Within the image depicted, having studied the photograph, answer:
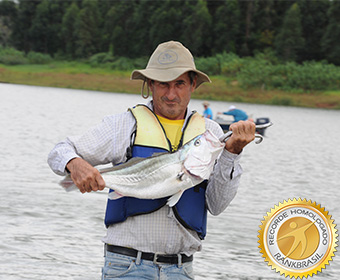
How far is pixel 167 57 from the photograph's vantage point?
136 inches

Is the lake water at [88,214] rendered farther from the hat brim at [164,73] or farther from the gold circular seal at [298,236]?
the hat brim at [164,73]

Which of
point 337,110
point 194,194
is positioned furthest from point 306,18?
point 194,194

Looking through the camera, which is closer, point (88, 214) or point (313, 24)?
point (88, 214)

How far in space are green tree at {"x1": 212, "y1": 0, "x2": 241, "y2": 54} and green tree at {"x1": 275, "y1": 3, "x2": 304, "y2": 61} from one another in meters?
8.88

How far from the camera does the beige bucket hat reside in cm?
336

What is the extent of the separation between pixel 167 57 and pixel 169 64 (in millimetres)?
64

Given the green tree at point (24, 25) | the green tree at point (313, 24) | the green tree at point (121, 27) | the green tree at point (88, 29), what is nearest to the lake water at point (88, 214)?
the green tree at point (313, 24)

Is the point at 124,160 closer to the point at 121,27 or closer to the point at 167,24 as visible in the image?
the point at 167,24

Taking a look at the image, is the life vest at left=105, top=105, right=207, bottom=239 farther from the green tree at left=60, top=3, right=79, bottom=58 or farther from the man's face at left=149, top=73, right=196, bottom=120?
the green tree at left=60, top=3, right=79, bottom=58

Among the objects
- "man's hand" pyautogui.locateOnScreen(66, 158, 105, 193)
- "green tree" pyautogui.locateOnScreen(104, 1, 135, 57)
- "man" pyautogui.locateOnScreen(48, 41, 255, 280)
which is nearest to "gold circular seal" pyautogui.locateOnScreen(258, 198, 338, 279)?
"man" pyautogui.locateOnScreen(48, 41, 255, 280)

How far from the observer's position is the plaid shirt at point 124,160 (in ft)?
10.5

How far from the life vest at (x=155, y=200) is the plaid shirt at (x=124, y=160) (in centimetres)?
4

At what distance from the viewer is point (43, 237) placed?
28.5ft

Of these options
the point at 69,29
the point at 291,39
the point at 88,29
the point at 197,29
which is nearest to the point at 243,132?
the point at 291,39
